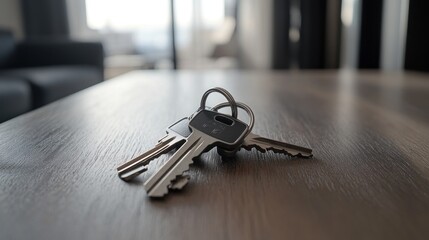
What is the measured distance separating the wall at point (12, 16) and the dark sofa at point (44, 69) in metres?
1.03

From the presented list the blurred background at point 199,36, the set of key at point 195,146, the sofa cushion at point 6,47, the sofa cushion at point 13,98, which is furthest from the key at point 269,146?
the sofa cushion at point 6,47

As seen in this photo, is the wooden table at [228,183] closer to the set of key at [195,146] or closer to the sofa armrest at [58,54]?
the set of key at [195,146]

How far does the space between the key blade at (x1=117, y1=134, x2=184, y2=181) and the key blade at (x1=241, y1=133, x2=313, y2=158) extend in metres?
0.08

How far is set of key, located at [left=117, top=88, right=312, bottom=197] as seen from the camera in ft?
1.19

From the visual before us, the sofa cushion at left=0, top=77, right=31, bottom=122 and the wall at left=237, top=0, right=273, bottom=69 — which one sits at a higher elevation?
the wall at left=237, top=0, right=273, bottom=69

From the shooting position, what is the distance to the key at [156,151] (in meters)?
0.40

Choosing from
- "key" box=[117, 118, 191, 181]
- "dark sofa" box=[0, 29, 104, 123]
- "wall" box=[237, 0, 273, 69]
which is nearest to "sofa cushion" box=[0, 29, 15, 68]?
"dark sofa" box=[0, 29, 104, 123]

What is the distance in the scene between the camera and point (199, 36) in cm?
405

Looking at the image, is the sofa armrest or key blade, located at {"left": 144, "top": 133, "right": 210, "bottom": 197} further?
the sofa armrest

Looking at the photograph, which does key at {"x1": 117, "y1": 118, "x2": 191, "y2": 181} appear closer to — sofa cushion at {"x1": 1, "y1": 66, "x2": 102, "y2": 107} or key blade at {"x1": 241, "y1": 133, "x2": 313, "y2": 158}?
key blade at {"x1": 241, "y1": 133, "x2": 313, "y2": 158}

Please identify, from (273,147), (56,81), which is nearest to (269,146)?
(273,147)

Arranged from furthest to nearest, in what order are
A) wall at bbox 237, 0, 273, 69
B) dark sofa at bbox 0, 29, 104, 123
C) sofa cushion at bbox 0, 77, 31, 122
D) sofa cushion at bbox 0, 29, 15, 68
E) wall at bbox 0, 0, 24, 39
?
wall at bbox 0, 0, 24, 39, wall at bbox 237, 0, 273, 69, sofa cushion at bbox 0, 29, 15, 68, dark sofa at bbox 0, 29, 104, 123, sofa cushion at bbox 0, 77, 31, 122

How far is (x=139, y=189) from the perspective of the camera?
36 cm

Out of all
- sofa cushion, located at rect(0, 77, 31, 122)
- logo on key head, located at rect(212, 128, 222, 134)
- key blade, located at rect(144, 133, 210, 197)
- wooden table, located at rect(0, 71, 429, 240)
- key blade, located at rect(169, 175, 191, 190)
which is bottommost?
sofa cushion, located at rect(0, 77, 31, 122)
